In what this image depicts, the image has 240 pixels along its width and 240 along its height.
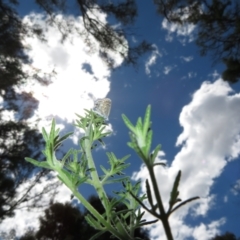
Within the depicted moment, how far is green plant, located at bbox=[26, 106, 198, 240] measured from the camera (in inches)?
14.7

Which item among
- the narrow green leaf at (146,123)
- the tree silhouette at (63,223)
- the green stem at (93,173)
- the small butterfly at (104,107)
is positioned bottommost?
the narrow green leaf at (146,123)

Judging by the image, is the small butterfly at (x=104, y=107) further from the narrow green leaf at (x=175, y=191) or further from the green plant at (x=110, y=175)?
the narrow green leaf at (x=175, y=191)

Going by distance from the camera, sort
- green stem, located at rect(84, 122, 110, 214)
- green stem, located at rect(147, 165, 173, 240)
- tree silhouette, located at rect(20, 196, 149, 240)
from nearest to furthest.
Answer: green stem, located at rect(147, 165, 173, 240) → green stem, located at rect(84, 122, 110, 214) → tree silhouette, located at rect(20, 196, 149, 240)

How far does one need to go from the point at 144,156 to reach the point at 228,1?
7.43m

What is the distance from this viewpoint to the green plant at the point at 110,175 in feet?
1.23

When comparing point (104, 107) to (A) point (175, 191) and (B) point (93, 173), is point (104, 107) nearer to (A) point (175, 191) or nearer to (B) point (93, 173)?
(B) point (93, 173)

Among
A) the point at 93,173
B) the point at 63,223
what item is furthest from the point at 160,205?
the point at 63,223

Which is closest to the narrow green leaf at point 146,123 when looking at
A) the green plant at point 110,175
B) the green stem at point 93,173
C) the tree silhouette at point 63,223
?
the green plant at point 110,175

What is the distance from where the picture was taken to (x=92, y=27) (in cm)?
766

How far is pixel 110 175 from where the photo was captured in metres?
0.71

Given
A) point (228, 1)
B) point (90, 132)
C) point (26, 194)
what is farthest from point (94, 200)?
point (90, 132)

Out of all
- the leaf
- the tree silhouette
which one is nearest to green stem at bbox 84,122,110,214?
the leaf

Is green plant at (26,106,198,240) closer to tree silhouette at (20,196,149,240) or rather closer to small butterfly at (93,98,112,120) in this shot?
small butterfly at (93,98,112,120)

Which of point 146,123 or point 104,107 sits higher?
point 104,107
